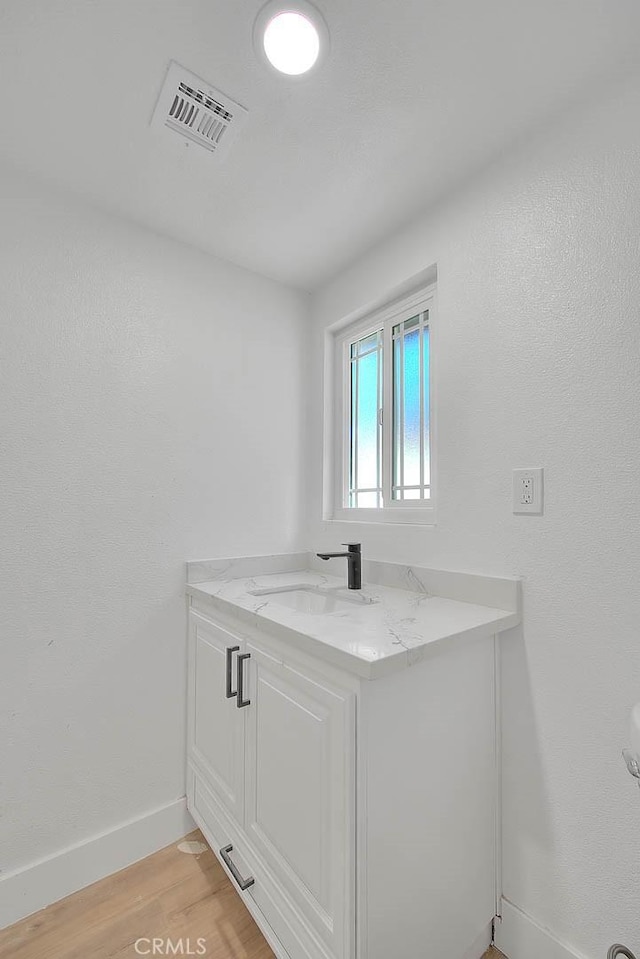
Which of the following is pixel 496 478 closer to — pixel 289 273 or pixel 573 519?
pixel 573 519

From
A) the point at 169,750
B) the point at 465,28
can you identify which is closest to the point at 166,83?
the point at 465,28

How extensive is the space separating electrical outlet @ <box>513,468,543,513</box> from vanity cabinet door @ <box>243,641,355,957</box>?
0.72 metres

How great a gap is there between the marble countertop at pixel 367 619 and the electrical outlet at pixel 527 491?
25 cm

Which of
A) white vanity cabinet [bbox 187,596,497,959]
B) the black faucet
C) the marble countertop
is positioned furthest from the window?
white vanity cabinet [bbox 187,596,497,959]

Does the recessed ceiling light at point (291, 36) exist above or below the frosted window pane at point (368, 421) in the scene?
above

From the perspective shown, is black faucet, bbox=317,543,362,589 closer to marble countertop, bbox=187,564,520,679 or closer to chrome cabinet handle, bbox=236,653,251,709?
marble countertop, bbox=187,564,520,679

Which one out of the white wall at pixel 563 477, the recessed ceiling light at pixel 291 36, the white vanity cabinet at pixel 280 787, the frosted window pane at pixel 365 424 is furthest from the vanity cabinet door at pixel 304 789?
the recessed ceiling light at pixel 291 36

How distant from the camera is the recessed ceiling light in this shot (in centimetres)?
96

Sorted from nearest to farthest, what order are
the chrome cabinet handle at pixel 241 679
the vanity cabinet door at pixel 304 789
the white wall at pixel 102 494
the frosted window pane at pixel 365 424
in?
the vanity cabinet door at pixel 304 789
the chrome cabinet handle at pixel 241 679
the white wall at pixel 102 494
the frosted window pane at pixel 365 424

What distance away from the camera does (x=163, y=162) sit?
1.39 meters

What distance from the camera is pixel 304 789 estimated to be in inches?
40.3

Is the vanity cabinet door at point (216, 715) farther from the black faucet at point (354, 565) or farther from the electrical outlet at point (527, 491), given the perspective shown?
the electrical outlet at point (527, 491)

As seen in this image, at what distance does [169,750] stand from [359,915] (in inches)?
40.5

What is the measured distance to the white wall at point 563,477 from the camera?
1044 millimetres
